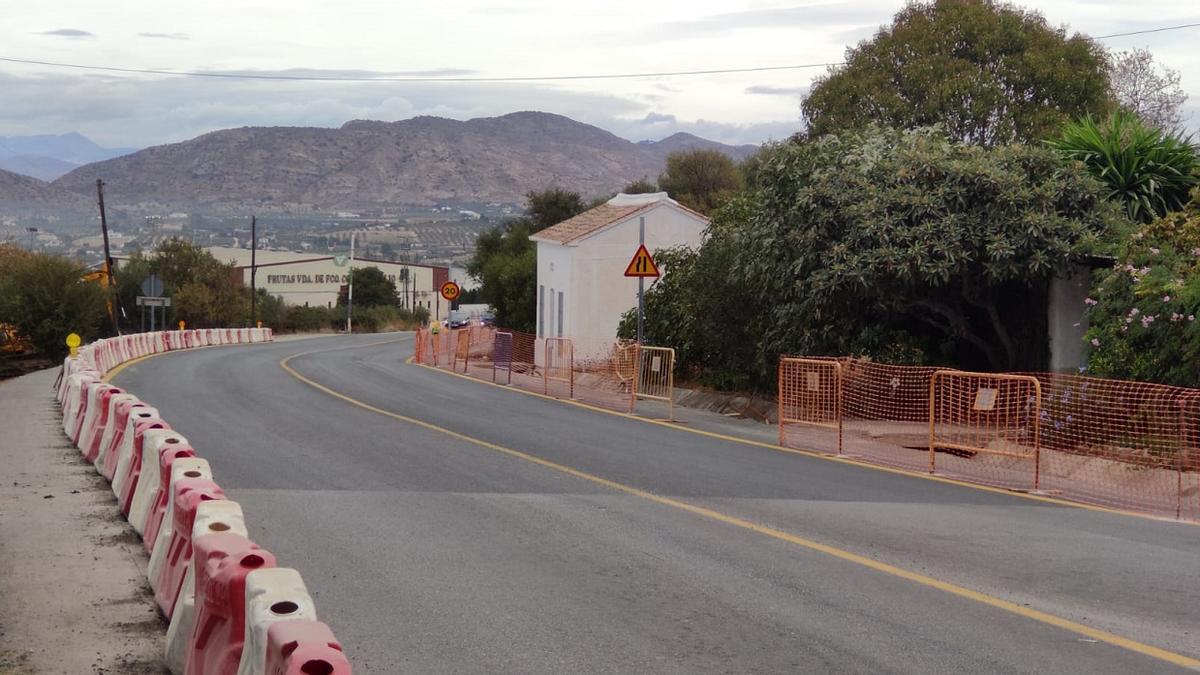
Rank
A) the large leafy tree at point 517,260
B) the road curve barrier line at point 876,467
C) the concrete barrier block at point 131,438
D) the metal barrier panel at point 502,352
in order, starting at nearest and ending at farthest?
the concrete barrier block at point 131,438, the road curve barrier line at point 876,467, the metal barrier panel at point 502,352, the large leafy tree at point 517,260

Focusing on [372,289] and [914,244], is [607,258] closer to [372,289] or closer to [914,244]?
[914,244]

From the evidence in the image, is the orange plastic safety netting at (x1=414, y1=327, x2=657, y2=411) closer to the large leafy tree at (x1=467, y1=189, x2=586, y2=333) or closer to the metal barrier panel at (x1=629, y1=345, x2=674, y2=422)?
the metal barrier panel at (x1=629, y1=345, x2=674, y2=422)

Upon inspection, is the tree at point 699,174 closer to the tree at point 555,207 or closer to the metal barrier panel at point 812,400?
the tree at point 555,207

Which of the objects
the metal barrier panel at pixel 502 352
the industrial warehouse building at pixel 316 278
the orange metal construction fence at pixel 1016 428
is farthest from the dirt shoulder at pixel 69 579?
the industrial warehouse building at pixel 316 278

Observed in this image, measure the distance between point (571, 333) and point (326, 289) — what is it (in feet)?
425

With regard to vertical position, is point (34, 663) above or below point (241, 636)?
below

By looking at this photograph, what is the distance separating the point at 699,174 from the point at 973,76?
128 feet

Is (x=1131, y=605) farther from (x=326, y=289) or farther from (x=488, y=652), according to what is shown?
(x=326, y=289)

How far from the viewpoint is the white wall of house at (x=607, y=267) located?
40469 millimetres

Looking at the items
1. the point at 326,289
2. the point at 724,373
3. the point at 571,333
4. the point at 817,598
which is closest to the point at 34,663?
the point at 817,598

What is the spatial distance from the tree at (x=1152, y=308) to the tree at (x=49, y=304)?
208 feet

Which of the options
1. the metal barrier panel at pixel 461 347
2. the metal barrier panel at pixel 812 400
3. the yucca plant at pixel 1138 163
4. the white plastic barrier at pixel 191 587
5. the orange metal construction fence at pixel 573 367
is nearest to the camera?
the white plastic barrier at pixel 191 587

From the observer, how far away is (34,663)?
24.0 feet

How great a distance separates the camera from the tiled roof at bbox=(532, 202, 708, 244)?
Answer: 40.5 m
